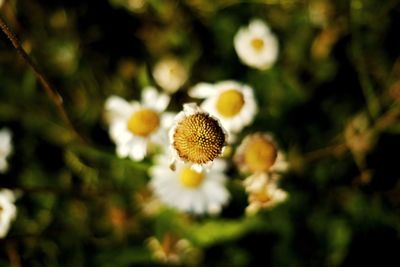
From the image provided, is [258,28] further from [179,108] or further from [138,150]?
[138,150]

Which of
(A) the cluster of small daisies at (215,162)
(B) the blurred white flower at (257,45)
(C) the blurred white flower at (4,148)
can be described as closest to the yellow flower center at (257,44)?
(B) the blurred white flower at (257,45)

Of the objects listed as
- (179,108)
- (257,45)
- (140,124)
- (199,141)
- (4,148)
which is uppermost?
(257,45)

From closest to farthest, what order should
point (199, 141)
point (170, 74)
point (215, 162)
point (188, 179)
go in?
point (199, 141) → point (215, 162) → point (188, 179) → point (170, 74)

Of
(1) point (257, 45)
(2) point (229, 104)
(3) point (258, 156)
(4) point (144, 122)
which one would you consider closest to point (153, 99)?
(4) point (144, 122)

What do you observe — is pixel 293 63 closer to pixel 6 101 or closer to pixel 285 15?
pixel 285 15

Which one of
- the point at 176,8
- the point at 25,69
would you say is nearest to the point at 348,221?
the point at 176,8

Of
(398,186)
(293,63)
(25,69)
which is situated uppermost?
(25,69)
